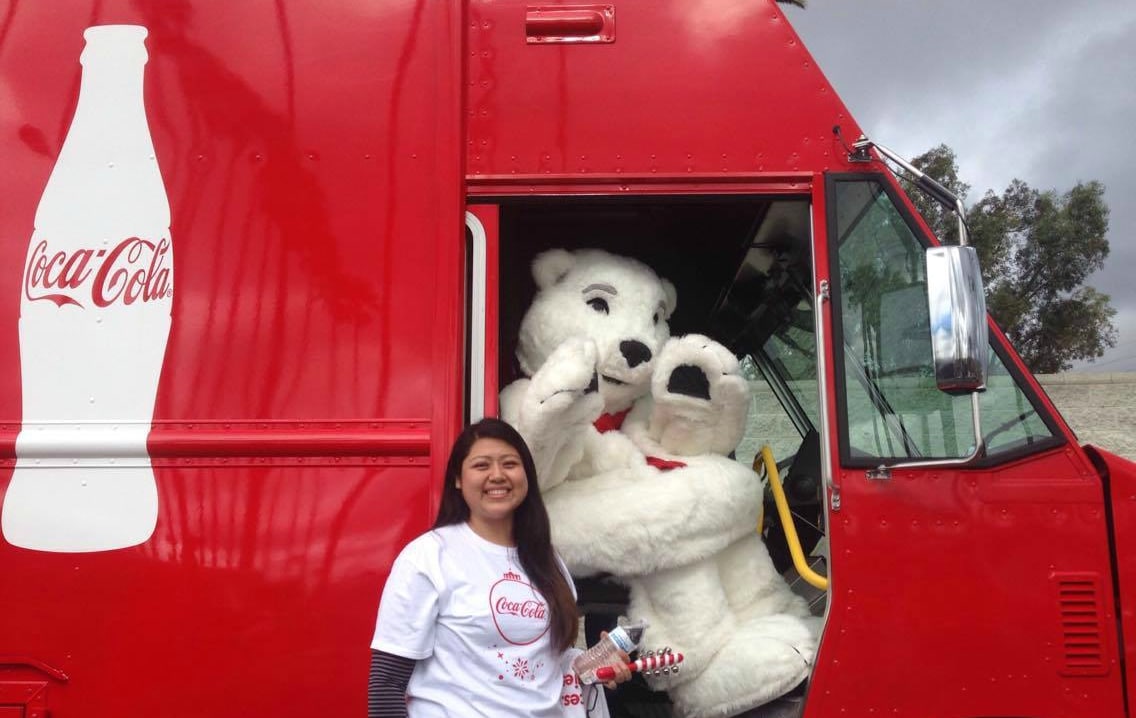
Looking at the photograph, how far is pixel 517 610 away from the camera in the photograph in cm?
176

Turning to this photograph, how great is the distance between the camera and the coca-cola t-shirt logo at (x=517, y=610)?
174 centimetres

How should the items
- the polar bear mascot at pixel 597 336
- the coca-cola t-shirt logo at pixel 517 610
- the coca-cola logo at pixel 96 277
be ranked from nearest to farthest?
1. the coca-cola t-shirt logo at pixel 517 610
2. the coca-cola logo at pixel 96 277
3. the polar bear mascot at pixel 597 336

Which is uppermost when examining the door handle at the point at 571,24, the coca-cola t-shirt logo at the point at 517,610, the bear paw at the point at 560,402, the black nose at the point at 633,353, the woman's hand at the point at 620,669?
the door handle at the point at 571,24

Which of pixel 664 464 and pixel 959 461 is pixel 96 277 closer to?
pixel 664 464

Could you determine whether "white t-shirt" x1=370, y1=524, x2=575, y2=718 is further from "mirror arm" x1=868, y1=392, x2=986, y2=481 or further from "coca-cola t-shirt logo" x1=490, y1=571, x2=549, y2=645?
"mirror arm" x1=868, y1=392, x2=986, y2=481

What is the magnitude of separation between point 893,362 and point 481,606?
1348mm

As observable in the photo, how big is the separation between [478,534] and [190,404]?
2.96 ft

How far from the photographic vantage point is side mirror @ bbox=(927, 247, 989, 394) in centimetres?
188

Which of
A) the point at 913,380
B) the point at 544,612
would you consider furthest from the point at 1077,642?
the point at 544,612

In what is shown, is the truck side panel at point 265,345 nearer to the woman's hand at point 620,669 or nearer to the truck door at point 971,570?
the woman's hand at point 620,669

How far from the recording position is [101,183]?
7.43ft

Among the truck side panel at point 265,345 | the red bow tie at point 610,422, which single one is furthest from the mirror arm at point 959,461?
the truck side panel at point 265,345

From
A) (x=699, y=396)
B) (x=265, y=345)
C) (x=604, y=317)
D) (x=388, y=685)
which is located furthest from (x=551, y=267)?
(x=388, y=685)

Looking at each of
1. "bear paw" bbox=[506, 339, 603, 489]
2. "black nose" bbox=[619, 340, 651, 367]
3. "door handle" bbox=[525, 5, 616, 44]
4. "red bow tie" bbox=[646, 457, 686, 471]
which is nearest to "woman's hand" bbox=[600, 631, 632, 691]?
"bear paw" bbox=[506, 339, 603, 489]
